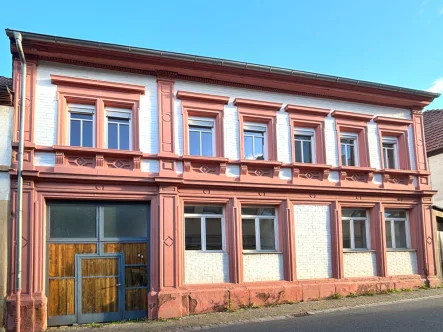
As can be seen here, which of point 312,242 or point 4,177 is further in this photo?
point 312,242

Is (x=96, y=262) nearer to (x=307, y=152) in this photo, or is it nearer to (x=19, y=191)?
(x=19, y=191)

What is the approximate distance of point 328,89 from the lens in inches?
583

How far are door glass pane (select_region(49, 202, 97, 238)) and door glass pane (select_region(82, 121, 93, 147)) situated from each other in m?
1.61

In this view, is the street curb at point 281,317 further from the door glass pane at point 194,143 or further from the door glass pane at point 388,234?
the door glass pane at point 194,143

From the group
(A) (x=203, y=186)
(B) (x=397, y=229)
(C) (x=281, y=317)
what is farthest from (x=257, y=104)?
(B) (x=397, y=229)

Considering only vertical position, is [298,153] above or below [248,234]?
above

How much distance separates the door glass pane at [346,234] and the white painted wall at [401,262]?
4.66ft

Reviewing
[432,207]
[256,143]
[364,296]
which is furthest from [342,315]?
[432,207]

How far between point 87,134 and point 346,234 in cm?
849

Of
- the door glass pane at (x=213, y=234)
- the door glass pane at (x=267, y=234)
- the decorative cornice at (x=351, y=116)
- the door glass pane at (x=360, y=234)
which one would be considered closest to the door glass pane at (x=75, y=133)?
the door glass pane at (x=213, y=234)

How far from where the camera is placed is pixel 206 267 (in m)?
12.6

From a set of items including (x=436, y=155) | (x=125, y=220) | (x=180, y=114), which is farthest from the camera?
(x=436, y=155)

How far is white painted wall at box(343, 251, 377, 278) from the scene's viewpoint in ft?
46.9

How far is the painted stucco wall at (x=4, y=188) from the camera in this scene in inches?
416
